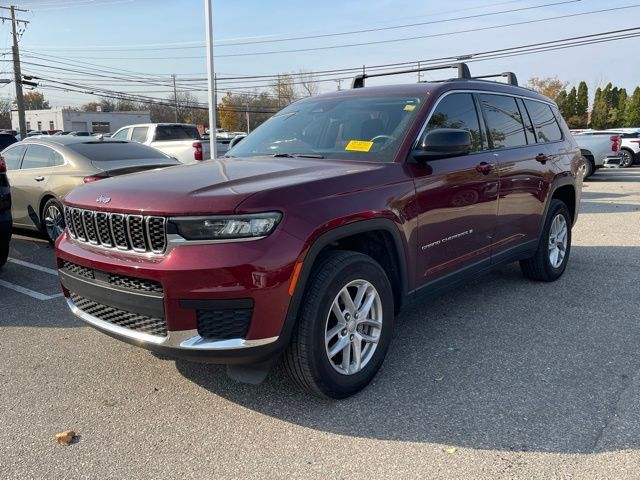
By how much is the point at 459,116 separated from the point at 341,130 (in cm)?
94

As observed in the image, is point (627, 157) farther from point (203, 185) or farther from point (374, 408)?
point (203, 185)

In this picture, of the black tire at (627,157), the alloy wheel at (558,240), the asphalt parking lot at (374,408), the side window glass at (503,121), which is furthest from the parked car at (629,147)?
the asphalt parking lot at (374,408)

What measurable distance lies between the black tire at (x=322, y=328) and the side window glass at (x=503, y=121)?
204cm

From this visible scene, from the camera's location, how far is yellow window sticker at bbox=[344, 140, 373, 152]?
370 centimetres

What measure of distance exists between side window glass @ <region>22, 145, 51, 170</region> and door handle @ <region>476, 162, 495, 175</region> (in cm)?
590

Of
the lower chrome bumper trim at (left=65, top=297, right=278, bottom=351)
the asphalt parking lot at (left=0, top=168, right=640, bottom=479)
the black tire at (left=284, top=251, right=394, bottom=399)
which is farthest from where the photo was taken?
the black tire at (left=284, top=251, right=394, bottom=399)

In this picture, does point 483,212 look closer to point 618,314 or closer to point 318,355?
point 618,314

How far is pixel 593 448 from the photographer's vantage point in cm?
268

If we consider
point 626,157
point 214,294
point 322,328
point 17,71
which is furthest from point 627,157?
point 17,71

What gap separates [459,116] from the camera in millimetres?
4172

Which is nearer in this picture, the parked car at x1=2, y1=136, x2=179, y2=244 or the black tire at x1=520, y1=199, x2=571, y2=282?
the black tire at x1=520, y1=199, x2=571, y2=282

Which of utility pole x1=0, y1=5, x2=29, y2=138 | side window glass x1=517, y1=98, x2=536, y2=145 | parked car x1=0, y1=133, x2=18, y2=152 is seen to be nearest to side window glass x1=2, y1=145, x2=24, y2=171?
parked car x1=0, y1=133, x2=18, y2=152

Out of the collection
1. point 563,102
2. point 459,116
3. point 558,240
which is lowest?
point 558,240

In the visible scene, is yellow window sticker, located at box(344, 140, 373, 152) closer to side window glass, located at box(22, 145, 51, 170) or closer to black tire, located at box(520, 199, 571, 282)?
black tire, located at box(520, 199, 571, 282)
